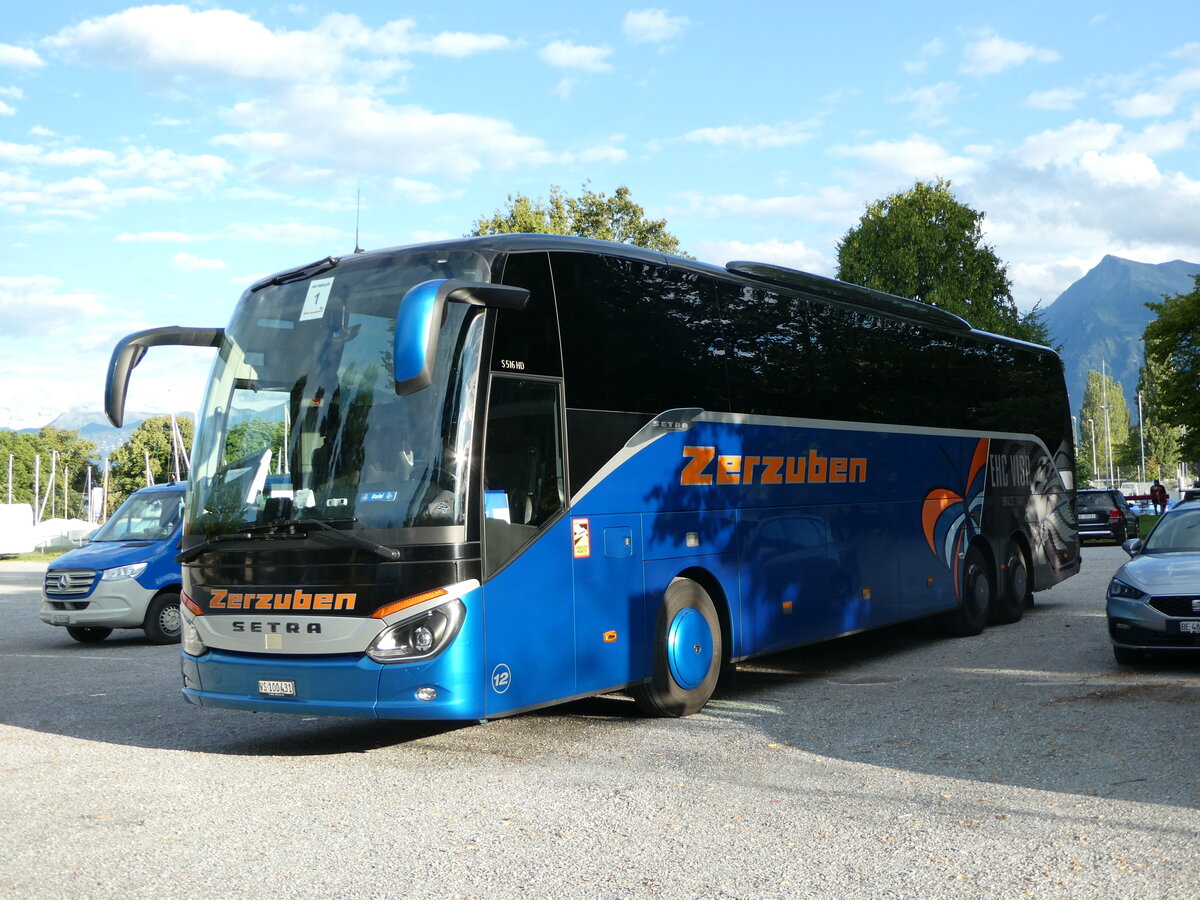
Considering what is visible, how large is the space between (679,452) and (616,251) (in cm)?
167

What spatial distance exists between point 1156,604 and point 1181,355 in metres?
35.1

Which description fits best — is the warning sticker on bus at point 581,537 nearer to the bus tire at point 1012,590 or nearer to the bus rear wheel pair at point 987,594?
the bus rear wheel pair at point 987,594

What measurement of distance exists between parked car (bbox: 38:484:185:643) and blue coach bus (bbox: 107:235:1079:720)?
8.59 m

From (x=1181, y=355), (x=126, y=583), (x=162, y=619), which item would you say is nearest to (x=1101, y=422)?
(x=1181, y=355)

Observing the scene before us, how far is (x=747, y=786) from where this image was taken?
7359 millimetres

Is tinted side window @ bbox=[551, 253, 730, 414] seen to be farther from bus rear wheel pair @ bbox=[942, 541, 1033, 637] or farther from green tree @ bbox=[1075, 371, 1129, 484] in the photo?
green tree @ bbox=[1075, 371, 1129, 484]

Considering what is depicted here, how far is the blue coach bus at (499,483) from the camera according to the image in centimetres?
788

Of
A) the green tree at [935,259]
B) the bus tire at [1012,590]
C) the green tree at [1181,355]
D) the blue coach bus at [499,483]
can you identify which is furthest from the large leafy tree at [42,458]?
the blue coach bus at [499,483]

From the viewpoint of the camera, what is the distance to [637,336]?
9.59 m

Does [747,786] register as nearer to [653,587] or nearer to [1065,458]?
[653,587]

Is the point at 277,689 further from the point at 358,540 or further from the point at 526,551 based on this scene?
the point at 526,551

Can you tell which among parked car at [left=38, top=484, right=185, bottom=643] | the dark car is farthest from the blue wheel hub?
the dark car

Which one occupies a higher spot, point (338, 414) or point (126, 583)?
point (338, 414)

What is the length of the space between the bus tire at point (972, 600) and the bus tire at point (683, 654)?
5.77m
